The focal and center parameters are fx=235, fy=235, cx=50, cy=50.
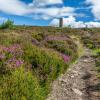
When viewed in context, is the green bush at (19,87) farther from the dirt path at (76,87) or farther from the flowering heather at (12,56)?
the dirt path at (76,87)

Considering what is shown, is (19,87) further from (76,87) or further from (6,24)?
(6,24)

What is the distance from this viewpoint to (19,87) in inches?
231

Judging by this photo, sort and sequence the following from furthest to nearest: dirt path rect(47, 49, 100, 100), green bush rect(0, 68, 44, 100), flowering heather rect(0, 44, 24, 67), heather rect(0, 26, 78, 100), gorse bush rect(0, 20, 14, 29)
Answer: gorse bush rect(0, 20, 14, 29) → dirt path rect(47, 49, 100, 100) → flowering heather rect(0, 44, 24, 67) → heather rect(0, 26, 78, 100) → green bush rect(0, 68, 44, 100)

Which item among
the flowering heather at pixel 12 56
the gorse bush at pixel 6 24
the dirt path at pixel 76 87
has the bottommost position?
the dirt path at pixel 76 87

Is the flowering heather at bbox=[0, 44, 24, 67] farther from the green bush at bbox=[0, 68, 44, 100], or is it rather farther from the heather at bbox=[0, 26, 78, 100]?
the green bush at bbox=[0, 68, 44, 100]

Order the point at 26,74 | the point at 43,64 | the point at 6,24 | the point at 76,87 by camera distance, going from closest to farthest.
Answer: the point at 26,74
the point at 43,64
the point at 76,87
the point at 6,24

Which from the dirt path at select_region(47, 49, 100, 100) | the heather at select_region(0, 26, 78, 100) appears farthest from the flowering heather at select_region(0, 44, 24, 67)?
the dirt path at select_region(47, 49, 100, 100)

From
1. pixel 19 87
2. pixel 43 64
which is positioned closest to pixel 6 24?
pixel 43 64

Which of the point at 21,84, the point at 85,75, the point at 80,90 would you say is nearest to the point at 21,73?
the point at 21,84

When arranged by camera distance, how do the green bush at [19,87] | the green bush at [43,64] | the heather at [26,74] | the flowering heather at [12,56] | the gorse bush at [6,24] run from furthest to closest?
the gorse bush at [6,24]
the green bush at [43,64]
the flowering heather at [12,56]
the heather at [26,74]
the green bush at [19,87]

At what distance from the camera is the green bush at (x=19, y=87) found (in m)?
5.48

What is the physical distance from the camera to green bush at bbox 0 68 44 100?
5.48 meters

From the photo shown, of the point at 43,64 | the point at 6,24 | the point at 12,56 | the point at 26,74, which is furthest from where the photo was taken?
the point at 6,24

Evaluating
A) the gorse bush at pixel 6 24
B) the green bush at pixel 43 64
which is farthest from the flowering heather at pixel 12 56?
the gorse bush at pixel 6 24
